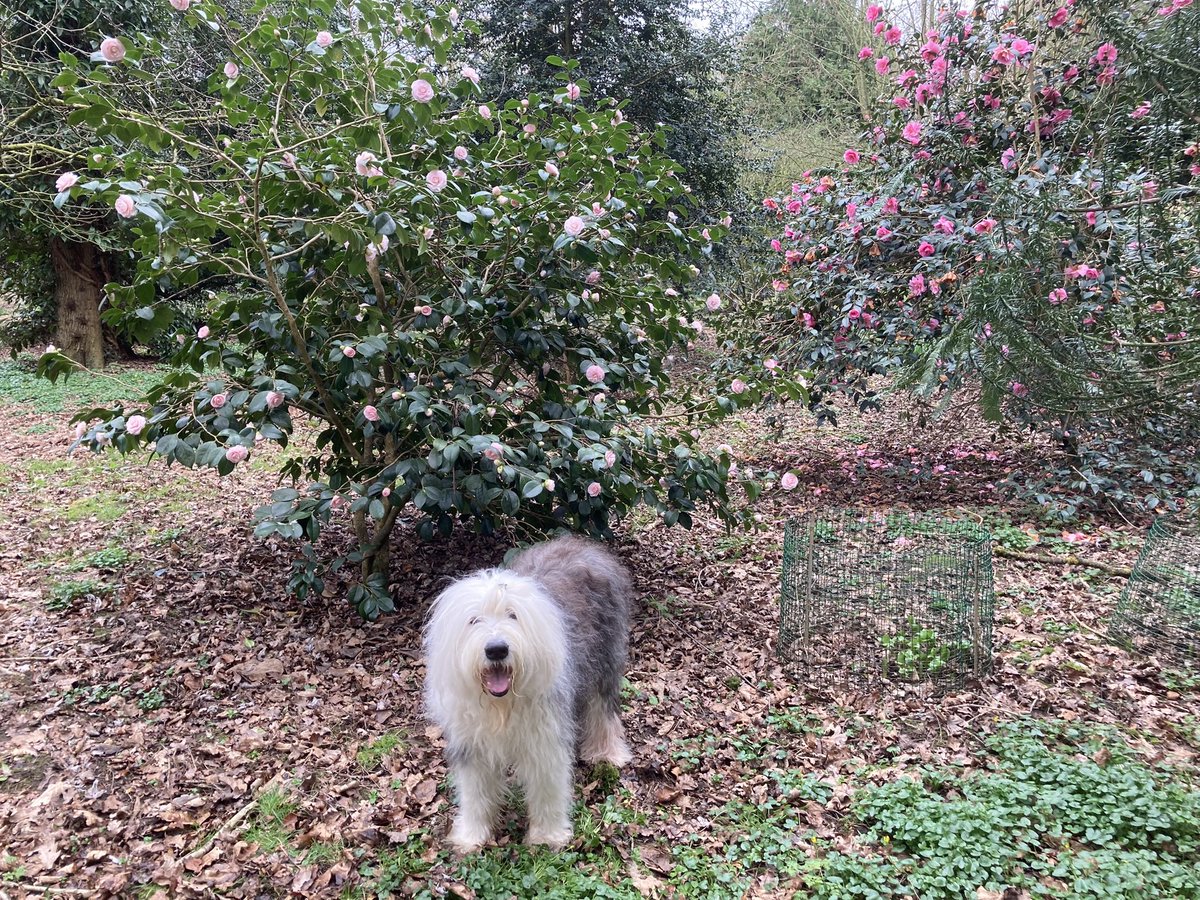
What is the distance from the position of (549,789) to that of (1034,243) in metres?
2.75

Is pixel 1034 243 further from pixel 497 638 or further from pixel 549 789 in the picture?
pixel 549 789

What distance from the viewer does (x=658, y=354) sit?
4898mm

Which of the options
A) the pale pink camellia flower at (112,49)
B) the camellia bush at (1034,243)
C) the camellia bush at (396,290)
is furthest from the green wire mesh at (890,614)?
the pale pink camellia flower at (112,49)

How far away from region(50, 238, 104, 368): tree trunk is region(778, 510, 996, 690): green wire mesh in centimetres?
1200

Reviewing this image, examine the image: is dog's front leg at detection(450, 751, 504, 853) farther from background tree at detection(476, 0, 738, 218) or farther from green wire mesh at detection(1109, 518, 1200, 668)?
background tree at detection(476, 0, 738, 218)

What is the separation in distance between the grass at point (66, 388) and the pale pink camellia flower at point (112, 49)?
7.66m

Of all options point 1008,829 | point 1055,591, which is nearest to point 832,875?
point 1008,829

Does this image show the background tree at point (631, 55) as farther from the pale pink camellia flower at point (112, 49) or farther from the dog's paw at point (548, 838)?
the dog's paw at point (548, 838)

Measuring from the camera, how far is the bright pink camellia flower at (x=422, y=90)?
10.5 feet

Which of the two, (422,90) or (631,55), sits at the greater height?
(631,55)

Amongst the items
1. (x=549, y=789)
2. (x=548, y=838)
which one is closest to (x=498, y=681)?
(x=549, y=789)

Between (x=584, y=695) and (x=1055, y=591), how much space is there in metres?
3.19

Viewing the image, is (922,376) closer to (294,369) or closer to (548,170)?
(548,170)

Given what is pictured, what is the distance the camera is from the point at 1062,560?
4.87 meters
